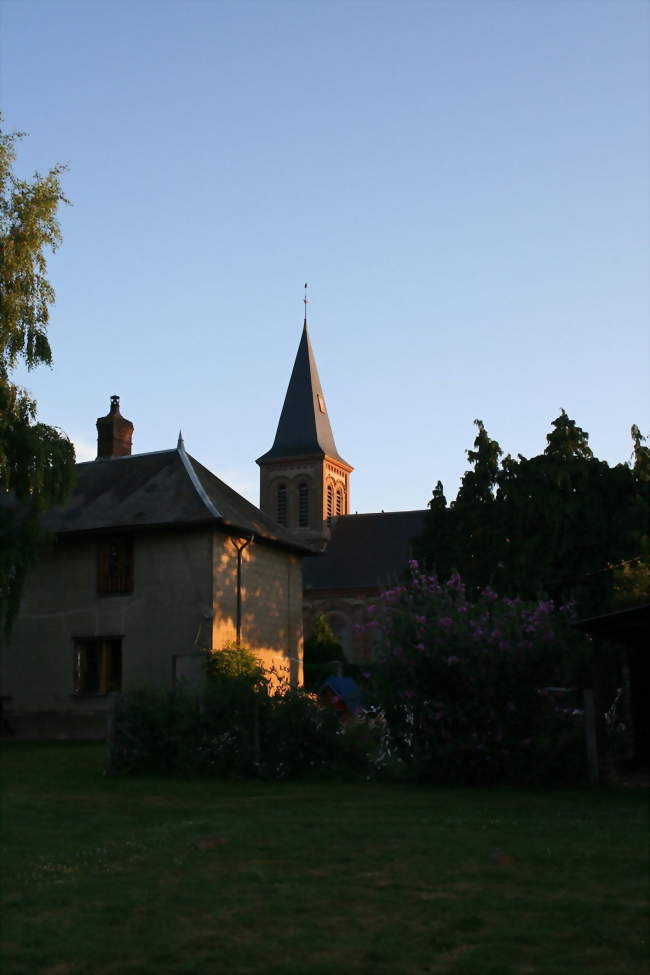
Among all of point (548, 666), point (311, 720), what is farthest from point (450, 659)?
point (311, 720)

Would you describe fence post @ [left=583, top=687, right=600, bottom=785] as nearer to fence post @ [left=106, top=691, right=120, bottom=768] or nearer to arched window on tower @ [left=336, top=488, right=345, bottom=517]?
fence post @ [left=106, top=691, right=120, bottom=768]

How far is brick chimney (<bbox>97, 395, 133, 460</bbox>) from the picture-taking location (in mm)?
31859

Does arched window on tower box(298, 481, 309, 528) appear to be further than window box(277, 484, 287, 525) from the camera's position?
No

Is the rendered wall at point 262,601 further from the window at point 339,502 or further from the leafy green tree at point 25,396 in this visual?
the window at point 339,502

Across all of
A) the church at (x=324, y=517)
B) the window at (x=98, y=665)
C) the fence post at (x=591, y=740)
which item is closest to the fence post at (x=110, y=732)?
the fence post at (x=591, y=740)

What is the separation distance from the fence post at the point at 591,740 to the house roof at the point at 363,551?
50316 millimetres

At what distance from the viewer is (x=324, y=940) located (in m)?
5.67

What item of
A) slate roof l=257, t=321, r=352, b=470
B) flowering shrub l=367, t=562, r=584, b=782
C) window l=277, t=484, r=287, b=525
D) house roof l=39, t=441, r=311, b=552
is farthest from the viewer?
window l=277, t=484, r=287, b=525

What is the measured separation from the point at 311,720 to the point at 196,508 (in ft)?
35.6

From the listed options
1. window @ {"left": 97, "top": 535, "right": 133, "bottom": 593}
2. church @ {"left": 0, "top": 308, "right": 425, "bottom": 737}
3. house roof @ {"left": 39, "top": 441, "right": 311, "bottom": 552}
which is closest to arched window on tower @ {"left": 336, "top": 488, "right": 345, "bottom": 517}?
→ church @ {"left": 0, "top": 308, "right": 425, "bottom": 737}

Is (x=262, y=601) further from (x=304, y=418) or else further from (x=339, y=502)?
(x=339, y=502)

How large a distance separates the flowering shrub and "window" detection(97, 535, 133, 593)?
1296 centimetres

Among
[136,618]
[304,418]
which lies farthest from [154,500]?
[304,418]

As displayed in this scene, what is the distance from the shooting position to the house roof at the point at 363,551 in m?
66.3
